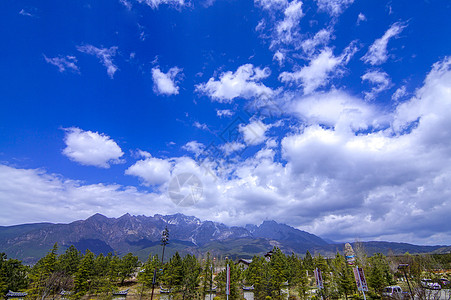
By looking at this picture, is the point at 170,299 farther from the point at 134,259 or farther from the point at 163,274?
the point at 134,259

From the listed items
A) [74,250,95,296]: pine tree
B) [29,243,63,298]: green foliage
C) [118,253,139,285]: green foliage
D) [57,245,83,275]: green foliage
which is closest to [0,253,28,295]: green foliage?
[29,243,63,298]: green foliage

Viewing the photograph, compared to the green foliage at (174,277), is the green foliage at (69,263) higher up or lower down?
higher up

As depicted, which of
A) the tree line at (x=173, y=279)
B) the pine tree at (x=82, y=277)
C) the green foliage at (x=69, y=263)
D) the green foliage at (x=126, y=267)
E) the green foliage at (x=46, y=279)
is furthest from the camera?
the green foliage at (x=126, y=267)

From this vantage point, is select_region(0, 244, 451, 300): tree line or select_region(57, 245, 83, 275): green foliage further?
select_region(57, 245, 83, 275): green foliage

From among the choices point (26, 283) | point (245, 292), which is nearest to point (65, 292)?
point (26, 283)

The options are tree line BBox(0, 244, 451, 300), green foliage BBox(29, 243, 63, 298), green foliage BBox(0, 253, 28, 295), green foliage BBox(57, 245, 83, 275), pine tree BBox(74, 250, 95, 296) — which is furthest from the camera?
green foliage BBox(57, 245, 83, 275)

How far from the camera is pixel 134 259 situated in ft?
198

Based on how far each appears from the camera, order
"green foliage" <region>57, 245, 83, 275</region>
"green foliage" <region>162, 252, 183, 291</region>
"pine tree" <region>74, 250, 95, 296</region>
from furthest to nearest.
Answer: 1. "green foliage" <region>57, 245, 83, 275</region>
2. "pine tree" <region>74, 250, 95, 296</region>
3. "green foliage" <region>162, 252, 183, 291</region>

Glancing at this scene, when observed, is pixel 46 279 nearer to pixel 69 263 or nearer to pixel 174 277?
pixel 69 263

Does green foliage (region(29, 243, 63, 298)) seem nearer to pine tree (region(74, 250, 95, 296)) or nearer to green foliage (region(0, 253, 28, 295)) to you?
green foliage (region(0, 253, 28, 295))

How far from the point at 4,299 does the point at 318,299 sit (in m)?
50.2

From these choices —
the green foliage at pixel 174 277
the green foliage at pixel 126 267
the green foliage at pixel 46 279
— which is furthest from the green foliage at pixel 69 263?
the green foliage at pixel 174 277

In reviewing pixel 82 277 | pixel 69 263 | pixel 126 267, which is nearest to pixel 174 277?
pixel 82 277

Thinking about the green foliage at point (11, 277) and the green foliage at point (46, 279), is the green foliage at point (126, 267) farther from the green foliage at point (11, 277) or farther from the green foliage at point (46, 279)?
the green foliage at point (11, 277)
